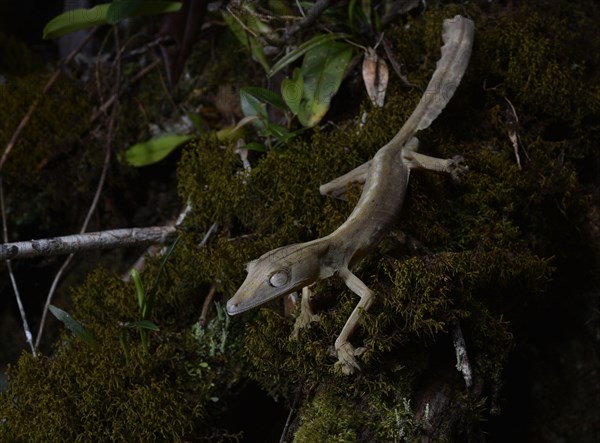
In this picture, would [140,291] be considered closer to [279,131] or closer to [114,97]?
[279,131]

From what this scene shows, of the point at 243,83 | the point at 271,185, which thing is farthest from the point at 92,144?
the point at 271,185

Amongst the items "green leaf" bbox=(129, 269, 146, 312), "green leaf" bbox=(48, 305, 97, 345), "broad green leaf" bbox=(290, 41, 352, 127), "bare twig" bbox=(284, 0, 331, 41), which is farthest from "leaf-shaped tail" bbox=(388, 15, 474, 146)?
"green leaf" bbox=(48, 305, 97, 345)

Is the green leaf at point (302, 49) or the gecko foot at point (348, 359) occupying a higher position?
the green leaf at point (302, 49)

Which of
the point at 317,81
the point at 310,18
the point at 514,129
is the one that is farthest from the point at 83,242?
the point at 514,129

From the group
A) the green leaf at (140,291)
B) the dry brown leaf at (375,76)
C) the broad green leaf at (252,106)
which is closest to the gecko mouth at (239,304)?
the green leaf at (140,291)

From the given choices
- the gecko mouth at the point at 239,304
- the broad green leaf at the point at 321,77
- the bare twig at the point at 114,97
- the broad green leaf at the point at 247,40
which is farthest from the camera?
the bare twig at the point at 114,97

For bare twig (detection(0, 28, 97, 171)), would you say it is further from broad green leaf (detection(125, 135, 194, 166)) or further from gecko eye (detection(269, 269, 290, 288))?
gecko eye (detection(269, 269, 290, 288))

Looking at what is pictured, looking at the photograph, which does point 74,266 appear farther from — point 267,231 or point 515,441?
point 515,441

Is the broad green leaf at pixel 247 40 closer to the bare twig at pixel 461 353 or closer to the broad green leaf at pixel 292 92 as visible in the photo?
the broad green leaf at pixel 292 92
